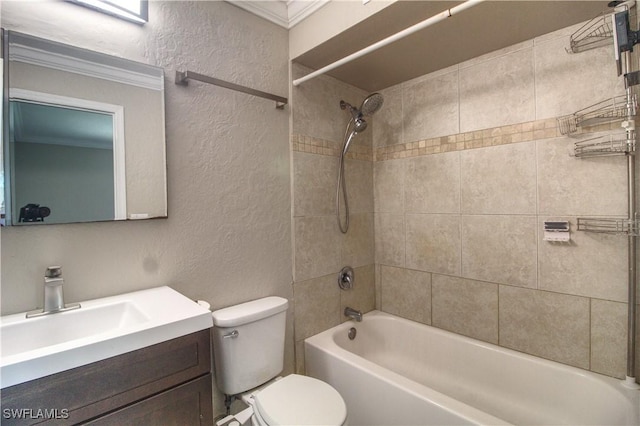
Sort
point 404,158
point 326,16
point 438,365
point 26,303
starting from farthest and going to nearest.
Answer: point 404,158 < point 438,365 < point 326,16 < point 26,303

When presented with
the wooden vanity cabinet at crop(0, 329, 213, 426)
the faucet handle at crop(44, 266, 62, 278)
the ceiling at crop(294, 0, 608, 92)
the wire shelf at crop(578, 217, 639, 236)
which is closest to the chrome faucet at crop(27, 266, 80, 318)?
the faucet handle at crop(44, 266, 62, 278)

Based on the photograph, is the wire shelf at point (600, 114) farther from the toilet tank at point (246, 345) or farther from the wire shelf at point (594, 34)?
the toilet tank at point (246, 345)

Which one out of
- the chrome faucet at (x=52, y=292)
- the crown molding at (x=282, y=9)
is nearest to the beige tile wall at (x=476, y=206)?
the crown molding at (x=282, y=9)

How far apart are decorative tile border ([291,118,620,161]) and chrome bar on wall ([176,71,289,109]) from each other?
0.72 ft

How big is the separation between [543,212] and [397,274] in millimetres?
1008

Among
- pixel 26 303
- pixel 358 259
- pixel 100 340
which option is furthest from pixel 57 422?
pixel 358 259

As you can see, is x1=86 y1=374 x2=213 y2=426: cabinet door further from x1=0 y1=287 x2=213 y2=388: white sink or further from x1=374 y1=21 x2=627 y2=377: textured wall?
x1=374 y1=21 x2=627 y2=377: textured wall

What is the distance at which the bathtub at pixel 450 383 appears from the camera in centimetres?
134

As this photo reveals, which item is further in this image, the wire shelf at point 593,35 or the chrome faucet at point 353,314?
the chrome faucet at point 353,314

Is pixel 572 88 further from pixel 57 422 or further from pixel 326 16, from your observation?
pixel 57 422

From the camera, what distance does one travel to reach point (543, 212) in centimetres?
163

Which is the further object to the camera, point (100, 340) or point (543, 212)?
point (543, 212)

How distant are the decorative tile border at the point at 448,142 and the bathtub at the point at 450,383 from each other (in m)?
1.19

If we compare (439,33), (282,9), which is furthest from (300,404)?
(282,9)
